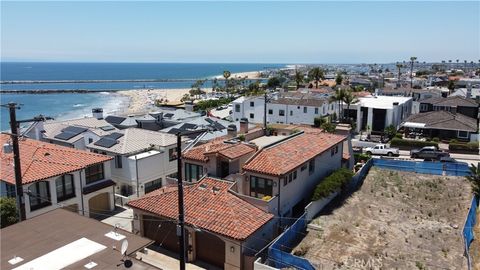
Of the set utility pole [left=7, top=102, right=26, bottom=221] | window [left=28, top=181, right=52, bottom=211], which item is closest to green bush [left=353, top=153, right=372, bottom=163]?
window [left=28, top=181, right=52, bottom=211]

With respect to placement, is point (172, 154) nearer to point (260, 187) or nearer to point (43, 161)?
point (43, 161)

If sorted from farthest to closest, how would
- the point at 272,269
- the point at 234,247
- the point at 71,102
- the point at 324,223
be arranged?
the point at 71,102
the point at 324,223
the point at 234,247
the point at 272,269

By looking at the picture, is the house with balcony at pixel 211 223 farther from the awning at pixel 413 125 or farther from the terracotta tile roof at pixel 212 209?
the awning at pixel 413 125

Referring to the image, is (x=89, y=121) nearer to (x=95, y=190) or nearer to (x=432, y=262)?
(x=95, y=190)

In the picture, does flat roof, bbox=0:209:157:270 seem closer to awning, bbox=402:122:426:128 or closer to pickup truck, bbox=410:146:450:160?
pickup truck, bbox=410:146:450:160

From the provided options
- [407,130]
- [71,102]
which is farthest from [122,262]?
[71,102]
